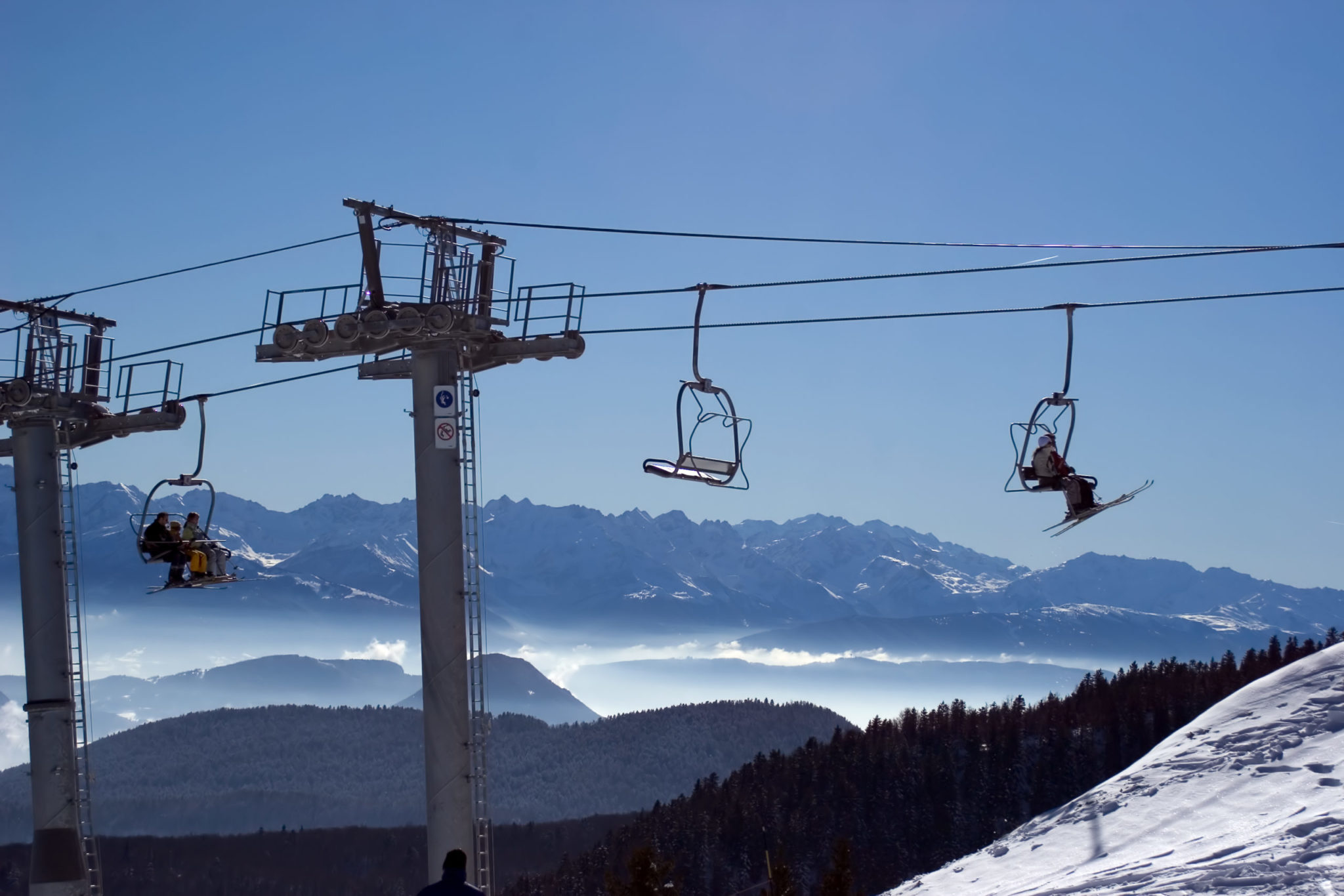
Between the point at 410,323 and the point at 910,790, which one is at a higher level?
the point at 410,323

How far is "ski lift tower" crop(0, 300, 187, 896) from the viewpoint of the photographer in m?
26.8

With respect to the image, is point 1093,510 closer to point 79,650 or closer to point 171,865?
point 79,650

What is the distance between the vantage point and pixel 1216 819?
28844 mm

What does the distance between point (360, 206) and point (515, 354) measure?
3.15 m

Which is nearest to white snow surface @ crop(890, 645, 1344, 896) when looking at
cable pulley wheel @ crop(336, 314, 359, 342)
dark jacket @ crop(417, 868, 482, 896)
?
dark jacket @ crop(417, 868, 482, 896)

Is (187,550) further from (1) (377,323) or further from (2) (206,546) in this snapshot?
(1) (377,323)

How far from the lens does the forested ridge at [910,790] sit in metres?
128

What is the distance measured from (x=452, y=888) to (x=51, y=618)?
54.6 feet

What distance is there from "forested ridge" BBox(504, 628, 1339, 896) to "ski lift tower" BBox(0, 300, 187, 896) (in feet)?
323

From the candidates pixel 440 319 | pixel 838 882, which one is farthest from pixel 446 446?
pixel 838 882

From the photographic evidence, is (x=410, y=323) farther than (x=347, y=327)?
No

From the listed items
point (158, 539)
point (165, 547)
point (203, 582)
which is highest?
point (158, 539)

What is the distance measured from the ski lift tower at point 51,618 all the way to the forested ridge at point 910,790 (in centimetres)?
9841

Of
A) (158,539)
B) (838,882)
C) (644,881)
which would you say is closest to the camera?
(644,881)
